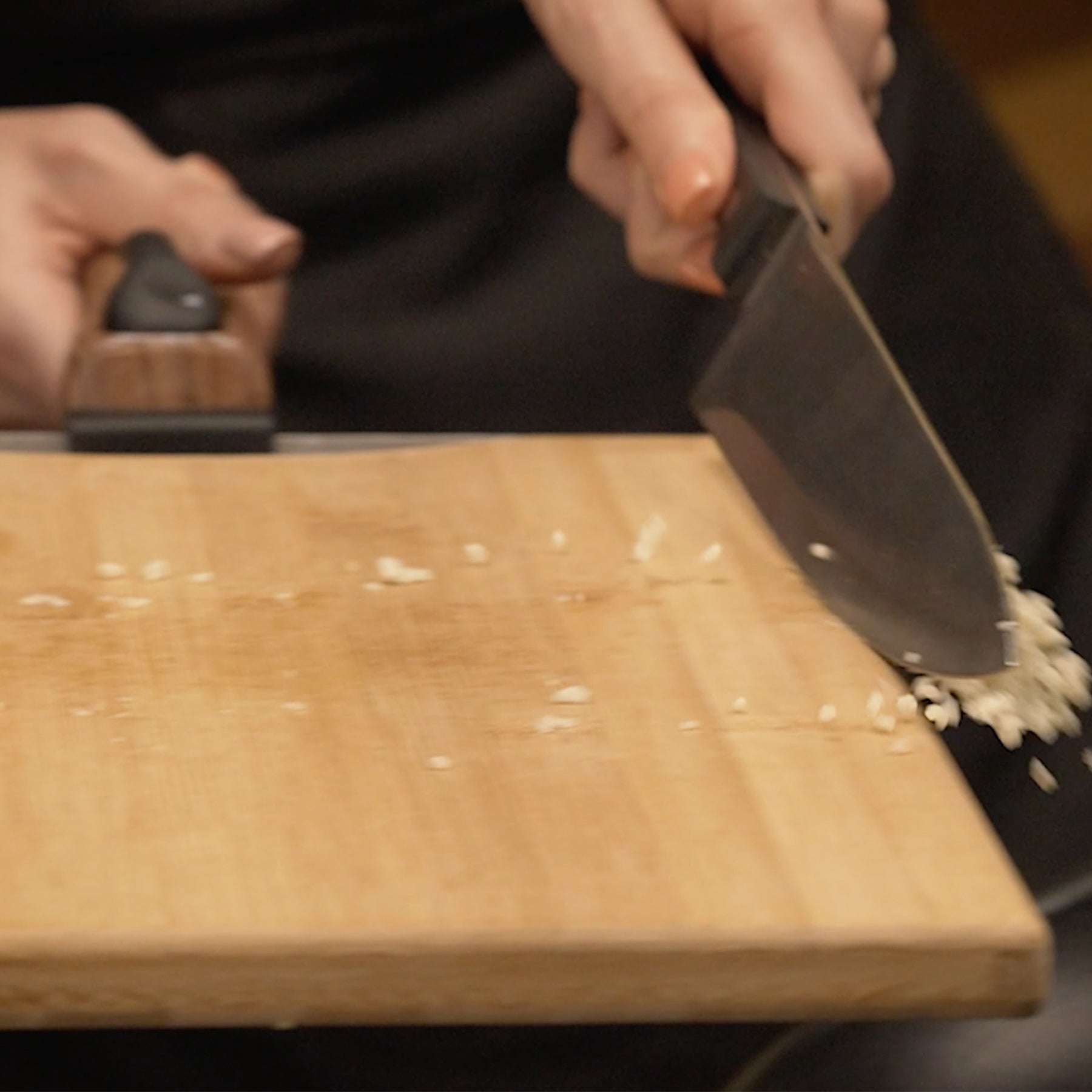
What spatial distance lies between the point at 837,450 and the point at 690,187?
0.44 ft

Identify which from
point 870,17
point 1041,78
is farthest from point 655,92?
point 1041,78

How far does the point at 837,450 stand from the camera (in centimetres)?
65

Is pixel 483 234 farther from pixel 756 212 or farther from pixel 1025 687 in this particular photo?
pixel 1025 687

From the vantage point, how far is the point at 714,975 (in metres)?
0.49

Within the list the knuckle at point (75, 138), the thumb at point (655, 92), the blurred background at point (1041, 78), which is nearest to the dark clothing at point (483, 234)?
the knuckle at point (75, 138)

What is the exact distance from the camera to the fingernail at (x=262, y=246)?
0.80 m

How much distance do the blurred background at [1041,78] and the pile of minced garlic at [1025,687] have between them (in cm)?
113

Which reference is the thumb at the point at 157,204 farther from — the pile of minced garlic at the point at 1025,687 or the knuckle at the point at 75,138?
the pile of minced garlic at the point at 1025,687

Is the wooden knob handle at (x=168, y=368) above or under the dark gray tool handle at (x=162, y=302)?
under

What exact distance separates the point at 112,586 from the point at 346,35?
18.8 inches

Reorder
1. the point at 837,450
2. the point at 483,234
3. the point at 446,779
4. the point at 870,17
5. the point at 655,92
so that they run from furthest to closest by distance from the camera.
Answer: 1. the point at 483,234
2. the point at 870,17
3. the point at 655,92
4. the point at 837,450
5. the point at 446,779

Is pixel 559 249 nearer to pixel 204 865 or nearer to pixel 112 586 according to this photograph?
pixel 112 586

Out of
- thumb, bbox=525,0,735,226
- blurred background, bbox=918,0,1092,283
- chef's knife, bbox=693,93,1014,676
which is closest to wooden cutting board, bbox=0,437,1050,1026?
chef's knife, bbox=693,93,1014,676

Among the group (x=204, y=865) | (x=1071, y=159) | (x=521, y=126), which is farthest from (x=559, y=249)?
(x=1071, y=159)
